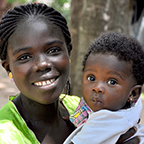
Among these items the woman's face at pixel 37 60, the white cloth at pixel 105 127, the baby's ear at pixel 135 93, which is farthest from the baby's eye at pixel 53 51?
the baby's ear at pixel 135 93

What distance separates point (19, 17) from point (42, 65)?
42 cm

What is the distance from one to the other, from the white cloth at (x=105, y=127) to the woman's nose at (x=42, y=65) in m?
0.50

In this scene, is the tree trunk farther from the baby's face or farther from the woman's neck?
the woman's neck

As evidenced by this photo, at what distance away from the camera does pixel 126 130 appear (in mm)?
1871

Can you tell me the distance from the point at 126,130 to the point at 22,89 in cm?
82

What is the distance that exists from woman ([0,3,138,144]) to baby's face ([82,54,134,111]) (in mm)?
258

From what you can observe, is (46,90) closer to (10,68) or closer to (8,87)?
(10,68)

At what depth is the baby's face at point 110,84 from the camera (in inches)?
75.5

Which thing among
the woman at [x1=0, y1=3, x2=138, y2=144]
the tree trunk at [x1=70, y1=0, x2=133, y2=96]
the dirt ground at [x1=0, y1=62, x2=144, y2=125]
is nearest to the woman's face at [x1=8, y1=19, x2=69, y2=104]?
the woman at [x1=0, y1=3, x2=138, y2=144]

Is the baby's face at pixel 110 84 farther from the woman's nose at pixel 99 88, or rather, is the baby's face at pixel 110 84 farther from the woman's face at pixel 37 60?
Result: the woman's face at pixel 37 60

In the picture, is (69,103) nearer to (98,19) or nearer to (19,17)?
(19,17)

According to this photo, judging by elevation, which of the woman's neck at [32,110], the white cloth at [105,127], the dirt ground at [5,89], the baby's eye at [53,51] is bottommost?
the dirt ground at [5,89]

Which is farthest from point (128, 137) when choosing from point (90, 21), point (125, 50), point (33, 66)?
point (90, 21)

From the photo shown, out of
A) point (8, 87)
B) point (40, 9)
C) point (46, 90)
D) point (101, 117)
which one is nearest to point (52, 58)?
point (46, 90)
